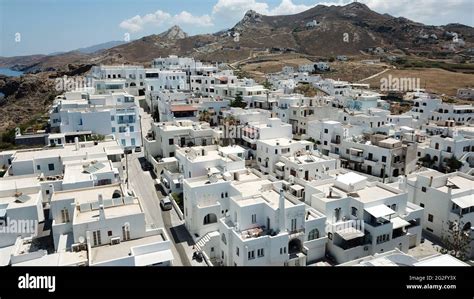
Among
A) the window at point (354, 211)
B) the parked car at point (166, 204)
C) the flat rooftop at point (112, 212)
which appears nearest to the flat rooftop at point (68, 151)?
the parked car at point (166, 204)

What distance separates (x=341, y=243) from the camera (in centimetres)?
1494

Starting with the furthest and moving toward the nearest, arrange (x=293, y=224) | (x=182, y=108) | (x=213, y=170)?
1. (x=182, y=108)
2. (x=213, y=170)
3. (x=293, y=224)

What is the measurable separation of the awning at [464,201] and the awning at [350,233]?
213 inches

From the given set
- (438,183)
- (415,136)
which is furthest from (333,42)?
(438,183)

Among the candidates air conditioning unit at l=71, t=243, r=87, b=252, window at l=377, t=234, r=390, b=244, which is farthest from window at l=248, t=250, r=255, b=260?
window at l=377, t=234, r=390, b=244

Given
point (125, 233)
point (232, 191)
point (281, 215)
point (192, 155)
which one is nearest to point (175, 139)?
Result: point (192, 155)

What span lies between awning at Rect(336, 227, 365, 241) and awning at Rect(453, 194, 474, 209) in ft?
17.8

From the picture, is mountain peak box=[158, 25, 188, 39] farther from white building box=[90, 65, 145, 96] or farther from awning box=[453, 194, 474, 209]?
awning box=[453, 194, 474, 209]

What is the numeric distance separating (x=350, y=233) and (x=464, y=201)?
6.31 m

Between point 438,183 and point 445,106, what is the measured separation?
70.2ft

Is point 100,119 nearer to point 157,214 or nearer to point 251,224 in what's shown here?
point 157,214

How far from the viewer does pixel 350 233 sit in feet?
49.0
